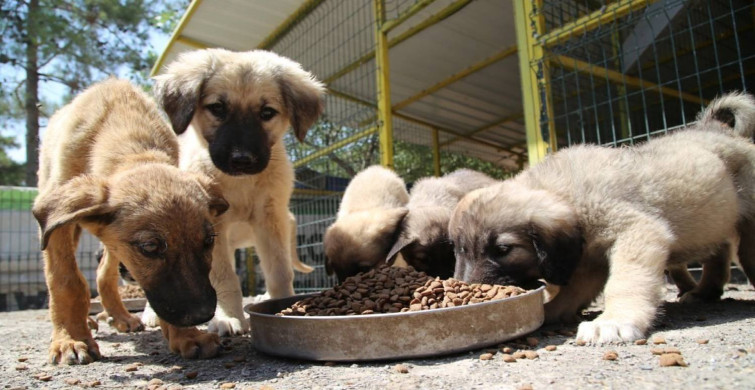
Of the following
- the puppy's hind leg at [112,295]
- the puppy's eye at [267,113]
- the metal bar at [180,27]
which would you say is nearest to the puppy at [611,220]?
the puppy's eye at [267,113]

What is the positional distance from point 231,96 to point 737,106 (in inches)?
127

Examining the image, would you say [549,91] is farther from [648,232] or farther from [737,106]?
[648,232]

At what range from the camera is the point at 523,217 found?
290 centimetres

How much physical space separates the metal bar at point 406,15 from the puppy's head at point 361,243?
2447 millimetres

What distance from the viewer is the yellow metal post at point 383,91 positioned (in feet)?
20.0

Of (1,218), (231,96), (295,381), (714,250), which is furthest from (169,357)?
(1,218)

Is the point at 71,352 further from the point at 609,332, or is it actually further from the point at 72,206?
the point at 609,332

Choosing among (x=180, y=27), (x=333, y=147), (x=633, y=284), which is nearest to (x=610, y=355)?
(x=633, y=284)

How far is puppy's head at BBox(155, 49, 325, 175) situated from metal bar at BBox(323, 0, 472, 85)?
222cm

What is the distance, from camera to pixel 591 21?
435cm

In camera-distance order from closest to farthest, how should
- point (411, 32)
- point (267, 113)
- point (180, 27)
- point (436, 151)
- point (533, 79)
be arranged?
point (267, 113) → point (533, 79) → point (411, 32) → point (180, 27) → point (436, 151)

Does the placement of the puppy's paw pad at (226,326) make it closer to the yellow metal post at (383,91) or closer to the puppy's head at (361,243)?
the puppy's head at (361,243)

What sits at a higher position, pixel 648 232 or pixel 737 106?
pixel 737 106

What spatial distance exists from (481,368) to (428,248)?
164 cm
